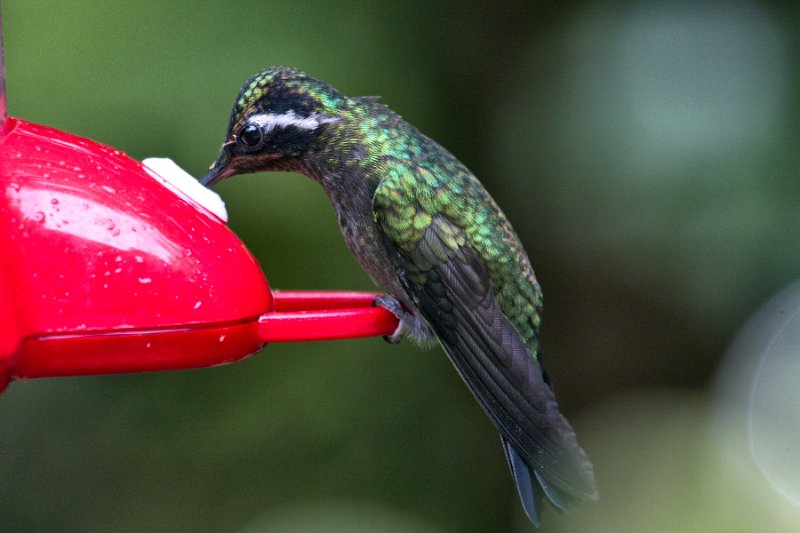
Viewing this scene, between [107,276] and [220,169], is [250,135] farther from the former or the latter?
[107,276]

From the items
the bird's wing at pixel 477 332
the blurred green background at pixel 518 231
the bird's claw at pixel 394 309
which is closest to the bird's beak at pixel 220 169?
the bird's wing at pixel 477 332

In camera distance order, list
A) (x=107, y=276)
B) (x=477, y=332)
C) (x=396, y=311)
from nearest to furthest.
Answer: (x=107, y=276)
(x=396, y=311)
(x=477, y=332)

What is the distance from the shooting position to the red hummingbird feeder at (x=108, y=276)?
6.02 feet

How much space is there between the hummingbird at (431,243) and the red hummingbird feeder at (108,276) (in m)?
0.62

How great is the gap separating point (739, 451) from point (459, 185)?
5.76 ft

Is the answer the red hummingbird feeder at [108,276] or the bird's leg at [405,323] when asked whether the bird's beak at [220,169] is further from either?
the red hummingbird feeder at [108,276]

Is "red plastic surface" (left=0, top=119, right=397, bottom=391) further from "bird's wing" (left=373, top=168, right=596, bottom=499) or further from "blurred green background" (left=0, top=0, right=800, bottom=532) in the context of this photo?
"blurred green background" (left=0, top=0, right=800, bottom=532)

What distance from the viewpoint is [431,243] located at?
9.37 feet

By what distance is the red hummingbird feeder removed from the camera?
1835 millimetres

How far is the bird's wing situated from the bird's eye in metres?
0.35

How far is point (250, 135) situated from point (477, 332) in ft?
2.58

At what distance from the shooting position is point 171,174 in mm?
2295

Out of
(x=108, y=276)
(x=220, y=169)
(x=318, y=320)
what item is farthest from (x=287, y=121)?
(x=108, y=276)

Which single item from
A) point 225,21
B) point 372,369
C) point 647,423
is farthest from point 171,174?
point 647,423
